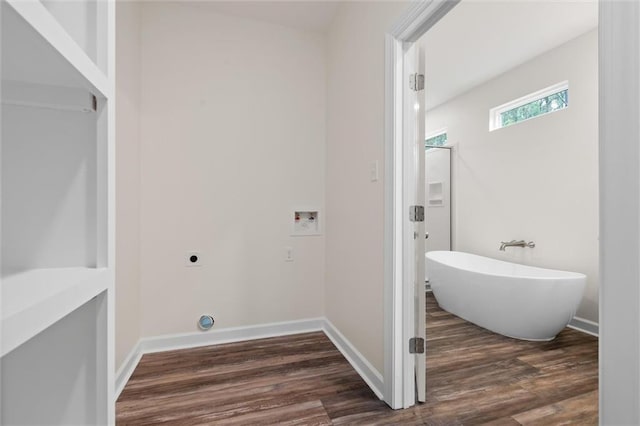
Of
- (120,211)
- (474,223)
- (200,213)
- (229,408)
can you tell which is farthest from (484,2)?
(229,408)

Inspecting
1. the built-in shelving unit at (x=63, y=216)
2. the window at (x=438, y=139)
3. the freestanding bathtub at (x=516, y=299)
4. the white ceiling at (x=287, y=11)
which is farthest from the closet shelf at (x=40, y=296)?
the window at (x=438, y=139)

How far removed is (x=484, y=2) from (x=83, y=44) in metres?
2.71

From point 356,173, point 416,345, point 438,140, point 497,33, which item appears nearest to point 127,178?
point 356,173

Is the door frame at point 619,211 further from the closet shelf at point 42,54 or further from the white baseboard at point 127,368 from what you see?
the white baseboard at point 127,368

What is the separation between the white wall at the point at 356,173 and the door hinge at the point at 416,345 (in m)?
0.18

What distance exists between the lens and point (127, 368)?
72.3 inches

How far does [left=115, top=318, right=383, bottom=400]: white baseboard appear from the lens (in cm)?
178

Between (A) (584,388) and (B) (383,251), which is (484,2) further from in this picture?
(A) (584,388)

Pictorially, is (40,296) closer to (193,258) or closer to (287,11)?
(193,258)

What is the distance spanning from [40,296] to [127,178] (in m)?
1.75

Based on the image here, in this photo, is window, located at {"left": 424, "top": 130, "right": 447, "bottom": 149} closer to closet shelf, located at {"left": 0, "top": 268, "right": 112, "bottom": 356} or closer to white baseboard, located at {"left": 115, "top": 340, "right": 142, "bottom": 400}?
white baseboard, located at {"left": 115, "top": 340, "right": 142, "bottom": 400}

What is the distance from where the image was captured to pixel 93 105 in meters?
0.51

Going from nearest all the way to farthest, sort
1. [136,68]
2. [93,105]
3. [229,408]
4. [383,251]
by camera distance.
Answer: [93,105], [229,408], [383,251], [136,68]

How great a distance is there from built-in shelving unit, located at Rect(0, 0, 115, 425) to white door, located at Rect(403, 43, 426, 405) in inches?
53.7
